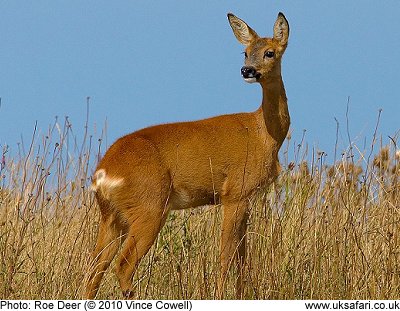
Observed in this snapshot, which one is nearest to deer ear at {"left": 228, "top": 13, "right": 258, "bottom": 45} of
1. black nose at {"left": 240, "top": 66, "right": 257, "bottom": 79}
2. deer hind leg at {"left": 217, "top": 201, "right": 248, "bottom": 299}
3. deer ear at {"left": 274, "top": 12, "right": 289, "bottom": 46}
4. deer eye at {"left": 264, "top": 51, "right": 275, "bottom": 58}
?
deer ear at {"left": 274, "top": 12, "right": 289, "bottom": 46}

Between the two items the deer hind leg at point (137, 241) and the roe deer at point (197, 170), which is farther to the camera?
the roe deer at point (197, 170)

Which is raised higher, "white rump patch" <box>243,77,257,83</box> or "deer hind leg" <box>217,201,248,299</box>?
"white rump patch" <box>243,77,257,83</box>

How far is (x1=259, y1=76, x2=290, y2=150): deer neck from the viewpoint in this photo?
26.8 feet

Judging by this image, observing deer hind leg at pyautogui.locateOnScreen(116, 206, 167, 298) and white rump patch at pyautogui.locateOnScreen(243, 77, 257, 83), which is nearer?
deer hind leg at pyautogui.locateOnScreen(116, 206, 167, 298)

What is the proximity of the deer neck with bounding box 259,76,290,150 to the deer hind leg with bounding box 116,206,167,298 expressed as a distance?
1.49 m

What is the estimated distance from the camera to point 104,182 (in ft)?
24.1

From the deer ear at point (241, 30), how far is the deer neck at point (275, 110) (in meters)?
0.47

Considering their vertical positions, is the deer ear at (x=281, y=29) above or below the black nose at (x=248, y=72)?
above

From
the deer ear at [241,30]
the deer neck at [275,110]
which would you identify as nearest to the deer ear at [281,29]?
the deer ear at [241,30]

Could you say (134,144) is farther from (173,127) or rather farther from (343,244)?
(343,244)

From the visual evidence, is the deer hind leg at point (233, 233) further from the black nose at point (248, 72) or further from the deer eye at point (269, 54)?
the deer eye at point (269, 54)

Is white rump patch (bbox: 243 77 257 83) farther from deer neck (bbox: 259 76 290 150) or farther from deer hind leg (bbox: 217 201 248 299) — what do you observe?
deer hind leg (bbox: 217 201 248 299)

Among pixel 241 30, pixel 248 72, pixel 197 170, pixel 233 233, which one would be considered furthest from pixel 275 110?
pixel 233 233

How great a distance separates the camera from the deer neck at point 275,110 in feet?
26.8
